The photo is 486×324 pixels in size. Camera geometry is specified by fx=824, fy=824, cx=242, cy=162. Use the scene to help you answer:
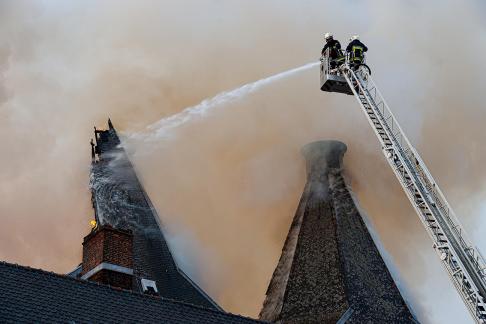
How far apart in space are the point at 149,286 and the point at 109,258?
332cm

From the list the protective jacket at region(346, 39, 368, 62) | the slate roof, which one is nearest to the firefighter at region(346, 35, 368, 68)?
the protective jacket at region(346, 39, 368, 62)

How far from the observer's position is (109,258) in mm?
16203

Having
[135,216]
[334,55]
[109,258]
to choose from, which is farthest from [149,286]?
[334,55]

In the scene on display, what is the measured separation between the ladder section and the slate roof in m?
6.32

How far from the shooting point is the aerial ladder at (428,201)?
14952 millimetres

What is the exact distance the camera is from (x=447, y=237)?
15.7m

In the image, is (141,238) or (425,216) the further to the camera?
(141,238)

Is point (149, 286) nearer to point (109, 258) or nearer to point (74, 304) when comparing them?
point (109, 258)

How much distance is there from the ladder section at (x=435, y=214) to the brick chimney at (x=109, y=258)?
5873 mm

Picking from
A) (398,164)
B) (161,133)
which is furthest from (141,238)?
(398,164)

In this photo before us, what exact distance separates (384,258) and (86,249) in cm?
998

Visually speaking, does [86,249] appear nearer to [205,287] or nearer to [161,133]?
[205,287]

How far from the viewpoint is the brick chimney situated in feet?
52.7

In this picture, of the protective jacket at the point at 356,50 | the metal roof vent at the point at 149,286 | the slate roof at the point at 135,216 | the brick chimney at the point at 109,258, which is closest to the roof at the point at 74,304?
the brick chimney at the point at 109,258
